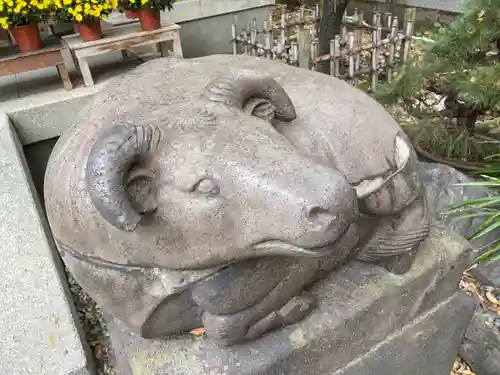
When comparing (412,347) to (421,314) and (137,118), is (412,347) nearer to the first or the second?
(421,314)

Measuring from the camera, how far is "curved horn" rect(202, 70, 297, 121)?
3.18 ft

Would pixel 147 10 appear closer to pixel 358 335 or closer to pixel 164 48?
pixel 164 48

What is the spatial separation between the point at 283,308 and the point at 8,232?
1356mm

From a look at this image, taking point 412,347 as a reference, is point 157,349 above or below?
above

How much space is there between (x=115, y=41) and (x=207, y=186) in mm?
2402

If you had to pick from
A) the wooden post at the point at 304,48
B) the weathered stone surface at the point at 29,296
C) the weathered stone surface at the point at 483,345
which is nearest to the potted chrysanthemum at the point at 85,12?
the weathered stone surface at the point at 29,296

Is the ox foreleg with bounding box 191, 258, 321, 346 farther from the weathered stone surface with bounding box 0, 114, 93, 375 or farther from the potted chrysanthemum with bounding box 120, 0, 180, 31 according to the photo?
the potted chrysanthemum with bounding box 120, 0, 180, 31

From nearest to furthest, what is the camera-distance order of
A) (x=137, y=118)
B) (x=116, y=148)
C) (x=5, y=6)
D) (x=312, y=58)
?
(x=116, y=148) < (x=137, y=118) < (x=5, y=6) < (x=312, y=58)

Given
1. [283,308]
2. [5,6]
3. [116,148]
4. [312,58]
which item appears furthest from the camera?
[312,58]

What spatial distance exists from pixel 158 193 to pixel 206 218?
4.0 inches

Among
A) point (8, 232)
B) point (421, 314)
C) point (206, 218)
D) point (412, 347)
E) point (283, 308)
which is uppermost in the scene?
point (206, 218)

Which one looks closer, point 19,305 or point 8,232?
point 19,305

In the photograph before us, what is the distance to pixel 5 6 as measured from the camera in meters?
2.72

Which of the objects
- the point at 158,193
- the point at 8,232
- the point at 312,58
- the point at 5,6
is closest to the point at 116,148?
the point at 158,193
